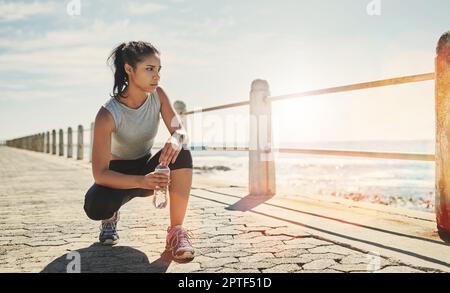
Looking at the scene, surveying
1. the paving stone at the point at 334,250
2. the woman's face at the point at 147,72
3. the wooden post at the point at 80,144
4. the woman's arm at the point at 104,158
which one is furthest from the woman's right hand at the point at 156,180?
the wooden post at the point at 80,144

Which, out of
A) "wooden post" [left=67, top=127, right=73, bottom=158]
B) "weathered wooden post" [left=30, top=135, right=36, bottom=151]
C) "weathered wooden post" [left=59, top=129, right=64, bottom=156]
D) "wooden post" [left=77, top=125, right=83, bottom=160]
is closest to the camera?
"wooden post" [left=77, top=125, right=83, bottom=160]

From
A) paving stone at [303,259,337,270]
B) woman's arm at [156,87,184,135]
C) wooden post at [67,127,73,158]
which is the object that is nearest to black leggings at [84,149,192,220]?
woman's arm at [156,87,184,135]

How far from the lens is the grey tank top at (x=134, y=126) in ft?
9.89

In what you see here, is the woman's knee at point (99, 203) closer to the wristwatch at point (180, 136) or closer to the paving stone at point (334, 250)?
the wristwatch at point (180, 136)

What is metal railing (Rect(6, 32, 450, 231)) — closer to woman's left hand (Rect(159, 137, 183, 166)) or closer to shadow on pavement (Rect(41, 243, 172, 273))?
woman's left hand (Rect(159, 137, 183, 166))

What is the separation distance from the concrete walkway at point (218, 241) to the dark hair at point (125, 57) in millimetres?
1087

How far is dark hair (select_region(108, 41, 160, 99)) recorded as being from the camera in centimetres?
295

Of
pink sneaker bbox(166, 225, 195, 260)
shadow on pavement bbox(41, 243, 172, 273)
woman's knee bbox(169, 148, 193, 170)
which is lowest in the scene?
shadow on pavement bbox(41, 243, 172, 273)

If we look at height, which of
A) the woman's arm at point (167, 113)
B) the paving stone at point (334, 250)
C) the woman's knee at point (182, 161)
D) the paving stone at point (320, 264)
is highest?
the woman's arm at point (167, 113)

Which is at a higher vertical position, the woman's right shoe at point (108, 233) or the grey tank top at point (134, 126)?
the grey tank top at point (134, 126)

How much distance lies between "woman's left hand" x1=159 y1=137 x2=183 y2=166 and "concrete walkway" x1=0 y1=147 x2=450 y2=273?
59 cm

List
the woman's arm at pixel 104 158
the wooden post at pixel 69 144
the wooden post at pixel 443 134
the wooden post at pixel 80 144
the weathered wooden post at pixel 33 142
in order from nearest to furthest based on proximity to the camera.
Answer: the woman's arm at pixel 104 158 → the wooden post at pixel 443 134 → the wooden post at pixel 80 144 → the wooden post at pixel 69 144 → the weathered wooden post at pixel 33 142

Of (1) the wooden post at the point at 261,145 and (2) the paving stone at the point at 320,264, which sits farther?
(1) the wooden post at the point at 261,145
